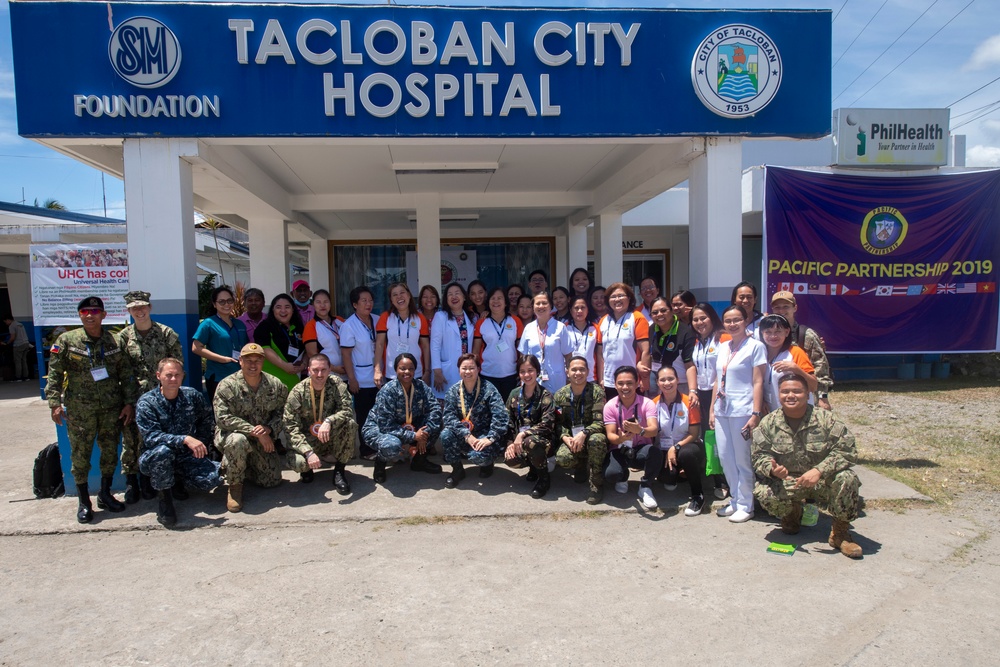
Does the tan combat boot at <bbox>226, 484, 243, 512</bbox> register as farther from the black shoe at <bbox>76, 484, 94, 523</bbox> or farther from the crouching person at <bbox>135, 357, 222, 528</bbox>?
the black shoe at <bbox>76, 484, 94, 523</bbox>

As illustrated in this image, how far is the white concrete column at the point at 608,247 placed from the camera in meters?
9.36

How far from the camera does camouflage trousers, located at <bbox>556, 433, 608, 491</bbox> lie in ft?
15.5

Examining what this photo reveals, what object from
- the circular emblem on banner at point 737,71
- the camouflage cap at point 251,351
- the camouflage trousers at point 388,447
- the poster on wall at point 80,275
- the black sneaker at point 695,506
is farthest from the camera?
the poster on wall at point 80,275

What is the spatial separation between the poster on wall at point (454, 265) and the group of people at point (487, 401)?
666 centimetres

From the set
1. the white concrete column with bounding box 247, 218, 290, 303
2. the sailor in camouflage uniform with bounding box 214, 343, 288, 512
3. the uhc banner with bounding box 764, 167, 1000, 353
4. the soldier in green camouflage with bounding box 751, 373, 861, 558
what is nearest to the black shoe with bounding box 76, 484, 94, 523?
the sailor in camouflage uniform with bounding box 214, 343, 288, 512

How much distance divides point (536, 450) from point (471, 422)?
617mm

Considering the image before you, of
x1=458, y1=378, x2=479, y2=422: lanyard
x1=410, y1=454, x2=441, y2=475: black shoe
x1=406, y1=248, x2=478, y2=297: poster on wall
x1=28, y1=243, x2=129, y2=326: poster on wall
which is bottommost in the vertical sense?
x1=410, y1=454, x2=441, y2=475: black shoe

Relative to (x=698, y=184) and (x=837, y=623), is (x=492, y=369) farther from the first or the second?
(x=837, y=623)

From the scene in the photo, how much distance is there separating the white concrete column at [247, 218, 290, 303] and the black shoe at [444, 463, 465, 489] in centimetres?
513

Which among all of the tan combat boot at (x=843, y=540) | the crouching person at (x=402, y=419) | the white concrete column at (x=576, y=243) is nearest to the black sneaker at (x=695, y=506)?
the tan combat boot at (x=843, y=540)

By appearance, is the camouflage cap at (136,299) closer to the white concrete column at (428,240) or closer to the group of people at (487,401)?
the group of people at (487,401)

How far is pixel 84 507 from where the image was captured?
14.8 ft

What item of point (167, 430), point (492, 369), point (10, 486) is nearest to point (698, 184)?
point (492, 369)

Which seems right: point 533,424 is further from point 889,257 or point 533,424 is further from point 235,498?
point 889,257
